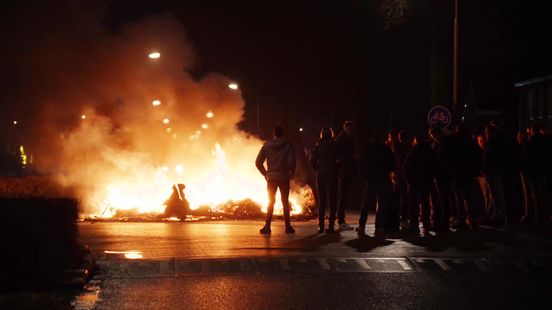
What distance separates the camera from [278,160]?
566 inches

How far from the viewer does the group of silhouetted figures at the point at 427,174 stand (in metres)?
14.3

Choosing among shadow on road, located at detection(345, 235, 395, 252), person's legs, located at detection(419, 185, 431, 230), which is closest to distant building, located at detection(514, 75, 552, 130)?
person's legs, located at detection(419, 185, 431, 230)

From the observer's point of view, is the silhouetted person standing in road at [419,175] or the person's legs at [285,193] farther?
the person's legs at [285,193]

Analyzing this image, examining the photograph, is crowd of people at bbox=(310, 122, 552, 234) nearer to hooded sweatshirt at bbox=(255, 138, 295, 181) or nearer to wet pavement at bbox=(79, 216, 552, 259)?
hooded sweatshirt at bbox=(255, 138, 295, 181)

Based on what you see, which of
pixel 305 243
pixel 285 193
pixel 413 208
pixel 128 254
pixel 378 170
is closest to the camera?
pixel 128 254

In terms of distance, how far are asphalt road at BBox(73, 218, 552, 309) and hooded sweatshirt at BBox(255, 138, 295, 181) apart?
37.7 inches

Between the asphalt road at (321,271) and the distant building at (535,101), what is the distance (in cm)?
2720

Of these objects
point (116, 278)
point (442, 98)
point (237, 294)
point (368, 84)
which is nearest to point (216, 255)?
point (116, 278)

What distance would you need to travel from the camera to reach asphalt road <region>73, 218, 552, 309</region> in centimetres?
815

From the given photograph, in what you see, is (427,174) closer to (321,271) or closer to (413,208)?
(413,208)

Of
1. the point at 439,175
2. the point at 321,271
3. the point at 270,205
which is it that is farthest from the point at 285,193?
the point at 321,271

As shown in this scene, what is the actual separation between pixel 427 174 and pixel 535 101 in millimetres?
29250

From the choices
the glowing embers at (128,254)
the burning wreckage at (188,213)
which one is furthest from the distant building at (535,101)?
the glowing embers at (128,254)

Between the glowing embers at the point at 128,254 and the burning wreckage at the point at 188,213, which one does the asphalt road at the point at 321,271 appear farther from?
the burning wreckage at the point at 188,213
